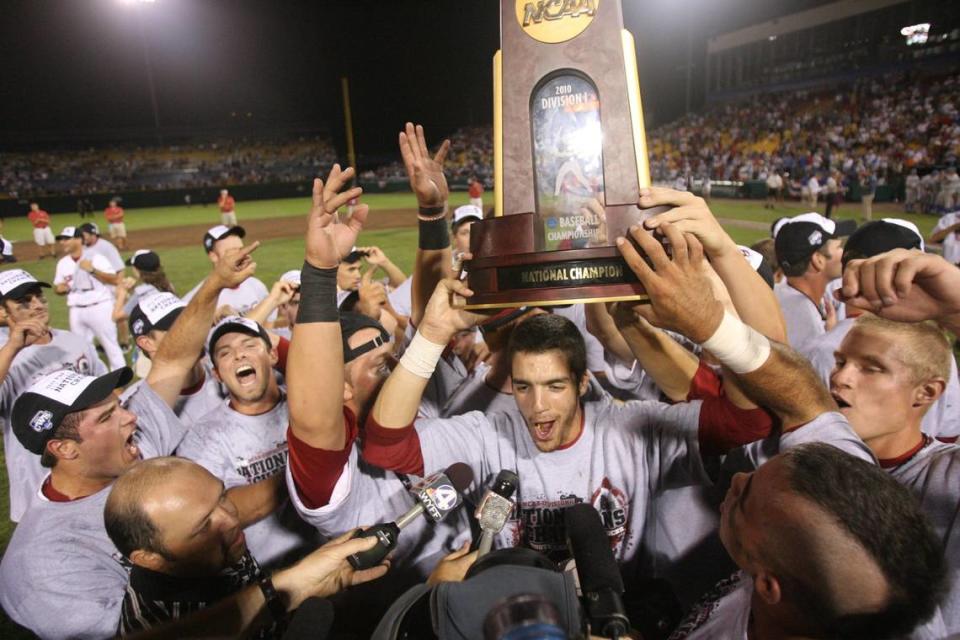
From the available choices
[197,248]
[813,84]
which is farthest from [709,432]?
[813,84]

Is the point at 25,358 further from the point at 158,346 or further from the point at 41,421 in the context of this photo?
the point at 41,421

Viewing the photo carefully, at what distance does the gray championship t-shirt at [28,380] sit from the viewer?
3.80m

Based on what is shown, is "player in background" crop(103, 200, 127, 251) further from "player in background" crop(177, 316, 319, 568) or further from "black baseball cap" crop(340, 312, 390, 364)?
"black baseball cap" crop(340, 312, 390, 364)

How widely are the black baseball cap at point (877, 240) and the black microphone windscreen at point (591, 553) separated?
10.2 feet

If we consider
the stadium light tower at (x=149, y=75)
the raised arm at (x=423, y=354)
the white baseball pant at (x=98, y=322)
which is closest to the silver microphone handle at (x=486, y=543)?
the raised arm at (x=423, y=354)

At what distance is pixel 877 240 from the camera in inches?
149

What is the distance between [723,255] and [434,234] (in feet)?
4.65

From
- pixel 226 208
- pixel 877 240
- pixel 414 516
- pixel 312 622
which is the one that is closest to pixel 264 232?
pixel 226 208

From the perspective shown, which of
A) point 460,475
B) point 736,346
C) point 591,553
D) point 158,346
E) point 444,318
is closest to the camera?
point 591,553

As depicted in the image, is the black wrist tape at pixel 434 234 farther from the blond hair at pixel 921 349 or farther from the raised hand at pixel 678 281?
the blond hair at pixel 921 349

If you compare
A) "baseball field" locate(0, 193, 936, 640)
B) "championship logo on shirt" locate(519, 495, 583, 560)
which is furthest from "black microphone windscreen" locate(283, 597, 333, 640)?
"baseball field" locate(0, 193, 936, 640)

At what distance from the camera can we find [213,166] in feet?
167

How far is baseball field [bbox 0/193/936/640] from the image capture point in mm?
15359

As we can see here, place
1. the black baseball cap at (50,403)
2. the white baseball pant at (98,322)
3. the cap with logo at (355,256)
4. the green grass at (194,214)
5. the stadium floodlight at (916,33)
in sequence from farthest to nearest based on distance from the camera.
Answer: the stadium floodlight at (916,33)
the green grass at (194,214)
the white baseball pant at (98,322)
the cap with logo at (355,256)
the black baseball cap at (50,403)
